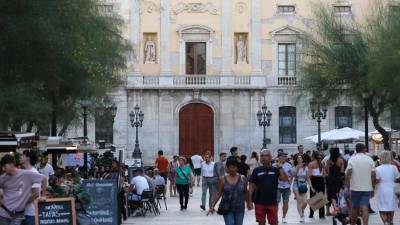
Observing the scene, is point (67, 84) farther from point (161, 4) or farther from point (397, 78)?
point (161, 4)

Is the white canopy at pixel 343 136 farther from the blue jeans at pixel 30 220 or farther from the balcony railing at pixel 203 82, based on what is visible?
the blue jeans at pixel 30 220

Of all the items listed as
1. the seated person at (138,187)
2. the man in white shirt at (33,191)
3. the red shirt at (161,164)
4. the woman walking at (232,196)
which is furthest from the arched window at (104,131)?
the woman walking at (232,196)

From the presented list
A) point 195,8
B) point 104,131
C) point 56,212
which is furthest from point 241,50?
Answer: point 56,212

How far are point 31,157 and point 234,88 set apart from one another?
41078 mm

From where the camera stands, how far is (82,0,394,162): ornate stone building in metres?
57.2

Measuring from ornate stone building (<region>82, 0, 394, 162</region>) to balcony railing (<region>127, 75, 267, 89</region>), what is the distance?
6 centimetres

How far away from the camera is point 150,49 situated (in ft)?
190

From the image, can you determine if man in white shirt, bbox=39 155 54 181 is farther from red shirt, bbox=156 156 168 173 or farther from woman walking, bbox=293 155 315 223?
red shirt, bbox=156 156 168 173

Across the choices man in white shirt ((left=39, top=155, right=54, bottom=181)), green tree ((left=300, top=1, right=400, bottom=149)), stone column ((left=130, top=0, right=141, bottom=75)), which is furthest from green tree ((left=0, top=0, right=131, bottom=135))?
stone column ((left=130, top=0, right=141, bottom=75))

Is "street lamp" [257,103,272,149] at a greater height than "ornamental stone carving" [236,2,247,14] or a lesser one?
lesser

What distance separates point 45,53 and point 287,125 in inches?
1522

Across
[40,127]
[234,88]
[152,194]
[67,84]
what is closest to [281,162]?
[152,194]

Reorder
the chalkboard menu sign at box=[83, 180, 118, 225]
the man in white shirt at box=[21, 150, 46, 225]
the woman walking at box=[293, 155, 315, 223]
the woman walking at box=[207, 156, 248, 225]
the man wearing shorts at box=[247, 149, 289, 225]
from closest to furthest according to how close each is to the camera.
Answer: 1. the man in white shirt at box=[21, 150, 46, 225]
2. the woman walking at box=[207, 156, 248, 225]
3. the man wearing shorts at box=[247, 149, 289, 225]
4. the chalkboard menu sign at box=[83, 180, 118, 225]
5. the woman walking at box=[293, 155, 315, 223]

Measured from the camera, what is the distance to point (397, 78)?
3005cm
